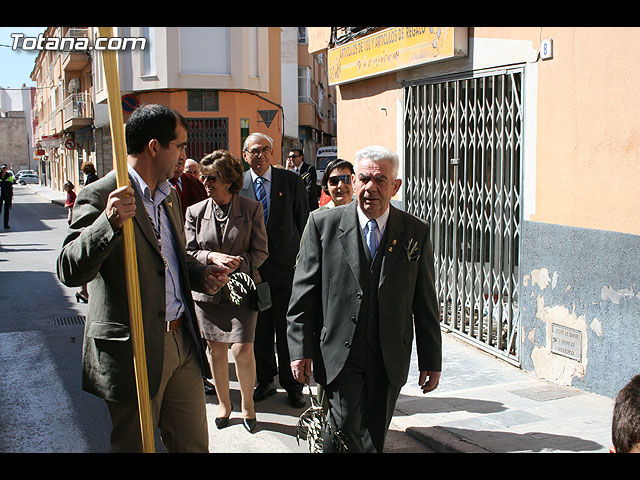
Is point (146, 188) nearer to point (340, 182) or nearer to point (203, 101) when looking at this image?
point (340, 182)

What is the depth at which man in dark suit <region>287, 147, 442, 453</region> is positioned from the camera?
3523 mm

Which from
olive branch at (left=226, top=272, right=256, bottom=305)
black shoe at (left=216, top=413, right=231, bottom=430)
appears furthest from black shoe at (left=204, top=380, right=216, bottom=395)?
olive branch at (left=226, top=272, right=256, bottom=305)

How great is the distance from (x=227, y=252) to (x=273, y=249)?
2.41ft

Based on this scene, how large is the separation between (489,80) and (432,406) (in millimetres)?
3311

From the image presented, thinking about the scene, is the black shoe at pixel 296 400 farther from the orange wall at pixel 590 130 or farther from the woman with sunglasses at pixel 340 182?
the orange wall at pixel 590 130

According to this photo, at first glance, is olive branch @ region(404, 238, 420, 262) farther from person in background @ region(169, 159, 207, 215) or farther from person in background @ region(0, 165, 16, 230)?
person in background @ region(0, 165, 16, 230)

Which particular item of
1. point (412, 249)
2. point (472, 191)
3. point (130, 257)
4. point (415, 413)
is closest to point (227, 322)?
point (415, 413)

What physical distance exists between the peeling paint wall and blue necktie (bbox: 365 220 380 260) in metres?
2.61

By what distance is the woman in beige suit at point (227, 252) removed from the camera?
17.2 feet

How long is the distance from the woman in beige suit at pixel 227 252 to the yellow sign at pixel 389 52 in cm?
315

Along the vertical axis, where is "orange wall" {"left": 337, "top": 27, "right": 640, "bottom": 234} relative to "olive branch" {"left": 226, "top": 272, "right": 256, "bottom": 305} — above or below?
above

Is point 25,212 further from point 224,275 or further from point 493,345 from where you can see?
point 224,275

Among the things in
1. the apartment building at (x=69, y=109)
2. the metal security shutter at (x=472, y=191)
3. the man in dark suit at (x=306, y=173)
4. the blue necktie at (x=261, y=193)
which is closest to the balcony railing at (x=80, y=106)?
the apartment building at (x=69, y=109)

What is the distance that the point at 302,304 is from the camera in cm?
367
